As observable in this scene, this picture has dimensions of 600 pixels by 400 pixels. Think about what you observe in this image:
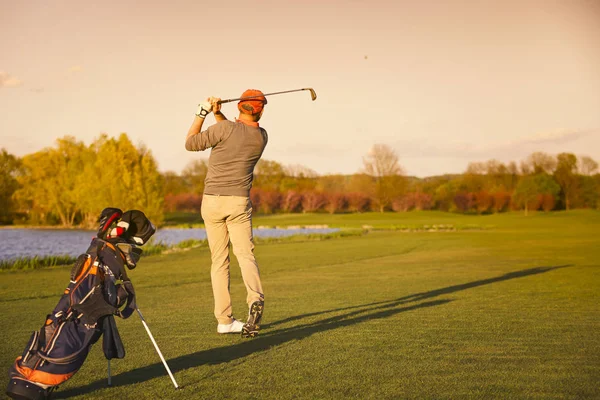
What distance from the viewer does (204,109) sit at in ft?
20.8

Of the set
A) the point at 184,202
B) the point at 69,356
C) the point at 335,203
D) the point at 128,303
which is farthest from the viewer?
the point at 335,203

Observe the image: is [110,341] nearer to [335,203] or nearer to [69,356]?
[69,356]

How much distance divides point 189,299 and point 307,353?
5169 millimetres

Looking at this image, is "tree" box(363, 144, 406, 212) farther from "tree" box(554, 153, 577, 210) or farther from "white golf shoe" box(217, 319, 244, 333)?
"white golf shoe" box(217, 319, 244, 333)

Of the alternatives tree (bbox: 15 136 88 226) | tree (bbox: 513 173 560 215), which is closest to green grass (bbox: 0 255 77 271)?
tree (bbox: 15 136 88 226)

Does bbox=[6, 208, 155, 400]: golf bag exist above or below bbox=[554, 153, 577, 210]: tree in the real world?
below

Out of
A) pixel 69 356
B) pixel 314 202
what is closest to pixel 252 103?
pixel 69 356

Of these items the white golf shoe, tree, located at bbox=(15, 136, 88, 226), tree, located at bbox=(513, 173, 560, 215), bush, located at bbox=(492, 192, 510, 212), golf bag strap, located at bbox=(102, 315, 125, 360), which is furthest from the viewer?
bush, located at bbox=(492, 192, 510, 212)

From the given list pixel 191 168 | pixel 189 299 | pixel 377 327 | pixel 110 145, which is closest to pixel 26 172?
pixel 110 145

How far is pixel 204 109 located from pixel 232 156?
2.02 feet

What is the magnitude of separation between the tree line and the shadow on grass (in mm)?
41309

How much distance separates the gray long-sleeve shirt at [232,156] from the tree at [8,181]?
60969 mm

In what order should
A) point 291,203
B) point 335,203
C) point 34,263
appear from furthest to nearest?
point 291,203, point 335,203, point 34,263

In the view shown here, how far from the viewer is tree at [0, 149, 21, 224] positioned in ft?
199
